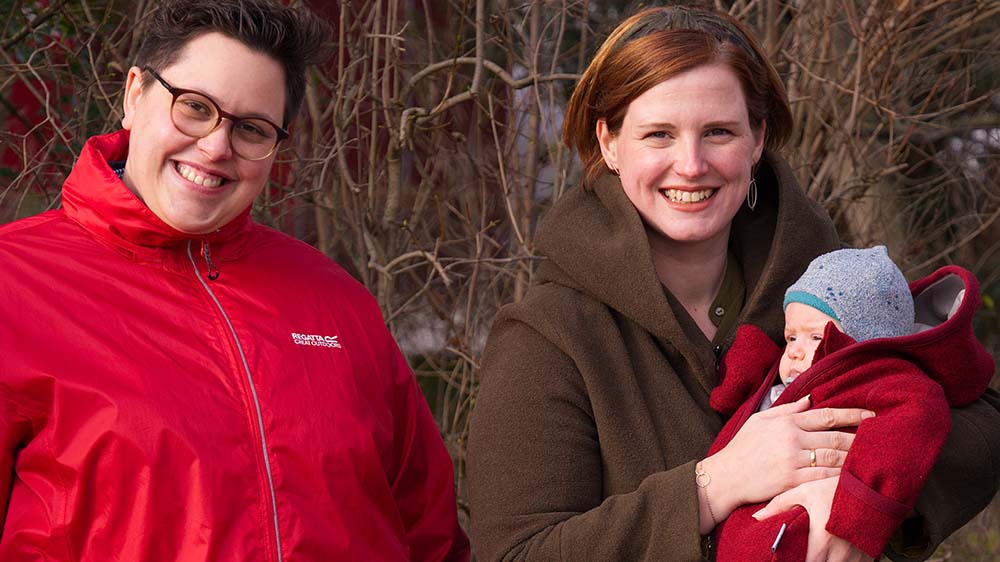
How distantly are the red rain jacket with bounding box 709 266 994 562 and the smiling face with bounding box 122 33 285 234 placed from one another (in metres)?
1.22

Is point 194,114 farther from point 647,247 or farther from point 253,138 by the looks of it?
point 647,247

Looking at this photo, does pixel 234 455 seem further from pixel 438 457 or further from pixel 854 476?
pixel 854 476

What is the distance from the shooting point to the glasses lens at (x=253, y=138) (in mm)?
2711

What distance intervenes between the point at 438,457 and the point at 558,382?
1.45 ft

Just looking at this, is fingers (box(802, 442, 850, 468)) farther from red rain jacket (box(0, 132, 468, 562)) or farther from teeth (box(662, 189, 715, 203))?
red rain jacket (box(0, 132, 468, 562))

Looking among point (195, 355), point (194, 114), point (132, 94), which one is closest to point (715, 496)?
point (195, 355)

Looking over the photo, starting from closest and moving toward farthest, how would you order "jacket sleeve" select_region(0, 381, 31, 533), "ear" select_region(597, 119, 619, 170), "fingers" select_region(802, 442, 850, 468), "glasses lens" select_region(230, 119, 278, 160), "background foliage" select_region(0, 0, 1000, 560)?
"jacket sleeve" select_region(0, 381, 31, 533) → "fingers" select_region(802, 442, 850, 468) → "glasses lens" select_region(230, 119, 278, 160) → "ear" select_region(597, 119, 619, 170) → "background foliage" select_region(0, 0, 1000, 560)

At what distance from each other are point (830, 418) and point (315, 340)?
115 cm

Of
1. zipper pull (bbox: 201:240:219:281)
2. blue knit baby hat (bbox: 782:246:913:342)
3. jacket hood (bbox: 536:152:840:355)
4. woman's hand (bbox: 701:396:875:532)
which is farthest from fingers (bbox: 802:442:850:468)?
zipper pull (bbox: 201:240:219:281)

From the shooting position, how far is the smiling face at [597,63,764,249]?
2885 mm

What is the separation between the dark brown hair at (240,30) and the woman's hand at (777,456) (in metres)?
1.27

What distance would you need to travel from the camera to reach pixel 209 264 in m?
2.70

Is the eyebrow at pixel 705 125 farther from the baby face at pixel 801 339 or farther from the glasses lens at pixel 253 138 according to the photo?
the glasses lens at pixel 253 138

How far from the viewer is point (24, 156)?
13.4 ft
